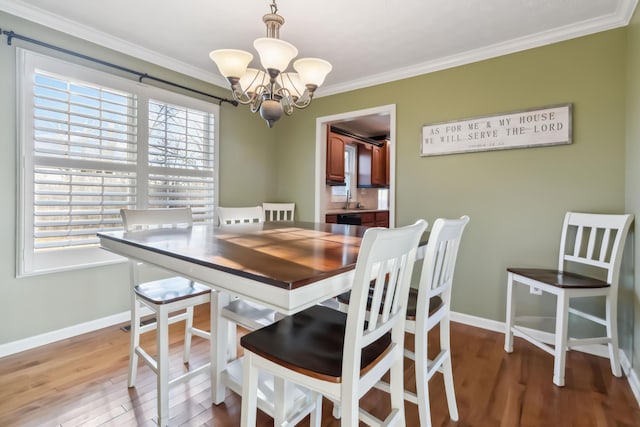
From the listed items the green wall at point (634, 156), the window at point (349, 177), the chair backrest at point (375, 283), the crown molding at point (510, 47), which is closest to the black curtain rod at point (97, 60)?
the crown molding at point (510, 47)

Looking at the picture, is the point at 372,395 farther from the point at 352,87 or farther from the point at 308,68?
the point at 352,87

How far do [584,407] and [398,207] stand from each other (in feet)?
6.42

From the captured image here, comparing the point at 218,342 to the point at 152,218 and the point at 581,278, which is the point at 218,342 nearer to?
the point at 152,218

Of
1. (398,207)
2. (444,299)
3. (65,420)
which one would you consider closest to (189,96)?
(398,207)

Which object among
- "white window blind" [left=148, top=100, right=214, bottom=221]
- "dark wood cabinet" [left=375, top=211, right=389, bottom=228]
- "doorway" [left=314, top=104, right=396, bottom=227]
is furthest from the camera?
"dark wood cabinet" [left=375, top=211, right=389, bottom=228]

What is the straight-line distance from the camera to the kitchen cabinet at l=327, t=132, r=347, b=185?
425 centimetres

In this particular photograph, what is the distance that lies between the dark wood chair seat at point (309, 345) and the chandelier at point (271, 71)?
1.20 m

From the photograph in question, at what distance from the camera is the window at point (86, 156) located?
2143 millimetres

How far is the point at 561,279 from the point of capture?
200cm

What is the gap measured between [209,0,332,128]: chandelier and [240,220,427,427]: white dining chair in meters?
1.15

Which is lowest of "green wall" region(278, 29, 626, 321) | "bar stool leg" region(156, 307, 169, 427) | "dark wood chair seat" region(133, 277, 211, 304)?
"bar stool leg" region(156, 307, 169, 427)

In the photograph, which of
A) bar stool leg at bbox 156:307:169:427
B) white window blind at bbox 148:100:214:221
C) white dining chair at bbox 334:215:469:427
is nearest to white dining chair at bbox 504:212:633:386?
white dining chair at bbox 334:215:469:427

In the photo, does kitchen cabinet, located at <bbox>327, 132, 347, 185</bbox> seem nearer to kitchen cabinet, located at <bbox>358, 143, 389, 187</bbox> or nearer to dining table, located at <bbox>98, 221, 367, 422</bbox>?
kitchen cabinet, located at <bbox>358, 143, 389, 187</bbox>

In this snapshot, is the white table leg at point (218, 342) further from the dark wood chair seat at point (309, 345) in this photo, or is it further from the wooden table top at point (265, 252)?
the dark wood chair seat at point (309, 345)
